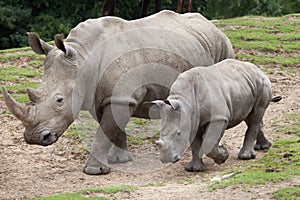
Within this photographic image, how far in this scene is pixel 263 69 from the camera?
13891 mm

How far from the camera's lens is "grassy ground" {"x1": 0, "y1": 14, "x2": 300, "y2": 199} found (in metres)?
7.45

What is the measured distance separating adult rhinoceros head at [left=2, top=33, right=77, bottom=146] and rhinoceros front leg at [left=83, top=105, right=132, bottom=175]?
46 centimetres

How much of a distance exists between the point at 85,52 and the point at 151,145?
6.10 ft

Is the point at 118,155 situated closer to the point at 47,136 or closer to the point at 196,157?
the point at 196,157

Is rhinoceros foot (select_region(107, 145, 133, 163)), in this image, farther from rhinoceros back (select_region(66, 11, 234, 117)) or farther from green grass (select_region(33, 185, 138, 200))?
green grass (select_region(33, 185, 138, 200))

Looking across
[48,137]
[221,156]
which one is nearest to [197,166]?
[221,156]

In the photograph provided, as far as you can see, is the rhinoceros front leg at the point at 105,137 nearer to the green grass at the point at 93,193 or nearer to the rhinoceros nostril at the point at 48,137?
the rhinoceros nostril at the point at 48,137

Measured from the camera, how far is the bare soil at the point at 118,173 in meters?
7.25

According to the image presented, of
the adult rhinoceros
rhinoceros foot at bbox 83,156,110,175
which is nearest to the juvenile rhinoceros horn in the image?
the adult rhinoceros

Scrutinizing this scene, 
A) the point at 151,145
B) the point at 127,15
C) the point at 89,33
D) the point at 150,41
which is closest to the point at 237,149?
the point at 151,145

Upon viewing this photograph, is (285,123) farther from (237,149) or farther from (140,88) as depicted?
(140,88)

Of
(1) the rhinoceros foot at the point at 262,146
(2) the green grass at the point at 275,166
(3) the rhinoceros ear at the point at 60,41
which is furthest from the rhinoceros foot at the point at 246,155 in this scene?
(3) the rhinoceros ear at the point at 60,41

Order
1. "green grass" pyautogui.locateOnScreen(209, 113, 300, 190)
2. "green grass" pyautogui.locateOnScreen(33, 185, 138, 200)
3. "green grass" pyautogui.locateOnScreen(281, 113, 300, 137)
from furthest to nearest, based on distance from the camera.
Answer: "green grass" pyautogui.locateOnScreen(281, 113, 300, 137) < "green grass" pyautogui.locateOnScreen(209, 113, 300, 190) < "green grass" pyautogui.locateOnScreen(33, 185, 138, 200)

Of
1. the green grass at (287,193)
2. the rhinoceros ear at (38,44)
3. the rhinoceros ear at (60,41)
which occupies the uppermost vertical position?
the rhinoceros ear at (60,41)
